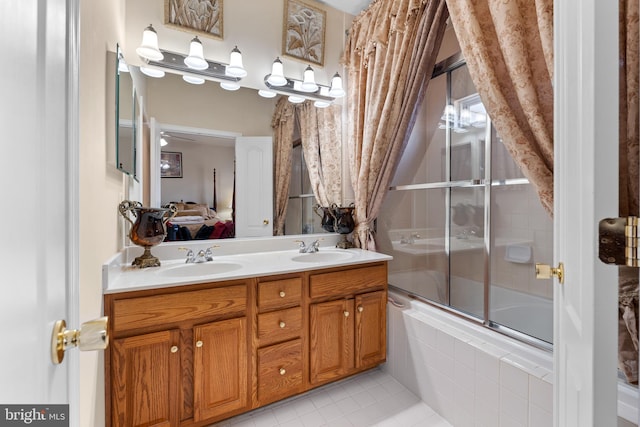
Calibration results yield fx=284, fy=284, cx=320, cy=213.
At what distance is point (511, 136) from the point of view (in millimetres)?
1202

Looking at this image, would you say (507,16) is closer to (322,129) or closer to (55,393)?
(322,129)

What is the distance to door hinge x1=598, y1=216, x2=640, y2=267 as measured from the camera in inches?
16.0

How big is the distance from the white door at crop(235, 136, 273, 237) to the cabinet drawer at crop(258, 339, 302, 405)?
0.82 meters

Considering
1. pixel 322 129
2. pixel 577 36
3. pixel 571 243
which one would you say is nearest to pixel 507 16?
pixel 577 36

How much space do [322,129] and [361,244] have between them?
1.01 metres

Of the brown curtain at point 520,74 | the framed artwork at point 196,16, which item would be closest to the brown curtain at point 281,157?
the framed artwork at point 196,16

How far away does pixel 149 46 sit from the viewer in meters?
1.65

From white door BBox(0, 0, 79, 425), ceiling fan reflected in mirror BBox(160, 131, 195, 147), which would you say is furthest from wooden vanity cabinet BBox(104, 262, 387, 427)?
ceiling fan reflected in mirror BBox(160, 131, 195, 147)

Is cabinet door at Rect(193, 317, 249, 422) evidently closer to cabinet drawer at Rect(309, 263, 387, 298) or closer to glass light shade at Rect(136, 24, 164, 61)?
cabinet drawer at Rect(309, 263, 387, 298)

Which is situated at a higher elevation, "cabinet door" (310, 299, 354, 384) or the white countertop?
the white countertop

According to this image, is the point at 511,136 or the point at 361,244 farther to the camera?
the point at 361,244

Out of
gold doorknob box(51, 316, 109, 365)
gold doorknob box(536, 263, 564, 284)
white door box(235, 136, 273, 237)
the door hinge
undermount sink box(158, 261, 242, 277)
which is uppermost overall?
white door box(235, 136, 273, 237)

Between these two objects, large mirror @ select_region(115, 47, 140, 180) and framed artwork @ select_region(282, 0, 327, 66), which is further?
framed artwork @ select_region(282, 0, 327, 66)

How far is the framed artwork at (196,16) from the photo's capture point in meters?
1.77
